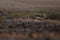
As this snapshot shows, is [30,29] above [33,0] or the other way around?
the other way around

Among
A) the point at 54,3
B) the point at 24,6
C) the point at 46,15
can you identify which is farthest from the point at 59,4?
the point at 24,6

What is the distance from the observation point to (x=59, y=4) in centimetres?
358

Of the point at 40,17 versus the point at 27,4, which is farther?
the point at 27,4

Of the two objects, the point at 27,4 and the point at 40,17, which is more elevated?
the point at 27,4

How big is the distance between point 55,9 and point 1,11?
0.81 m

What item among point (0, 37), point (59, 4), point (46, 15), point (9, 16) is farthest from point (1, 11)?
point (59, 4)

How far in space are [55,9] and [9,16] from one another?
0.70 metres

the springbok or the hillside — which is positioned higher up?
the hillside

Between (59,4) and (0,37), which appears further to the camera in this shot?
(59,4)

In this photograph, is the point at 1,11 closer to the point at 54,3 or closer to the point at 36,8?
the point at 36,8

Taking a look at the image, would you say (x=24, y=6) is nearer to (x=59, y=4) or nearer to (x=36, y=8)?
(x=36, y=8)

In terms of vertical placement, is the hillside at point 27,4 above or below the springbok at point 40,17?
above

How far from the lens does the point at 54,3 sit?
11.7 feet

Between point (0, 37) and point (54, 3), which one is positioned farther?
point (54, 3)
